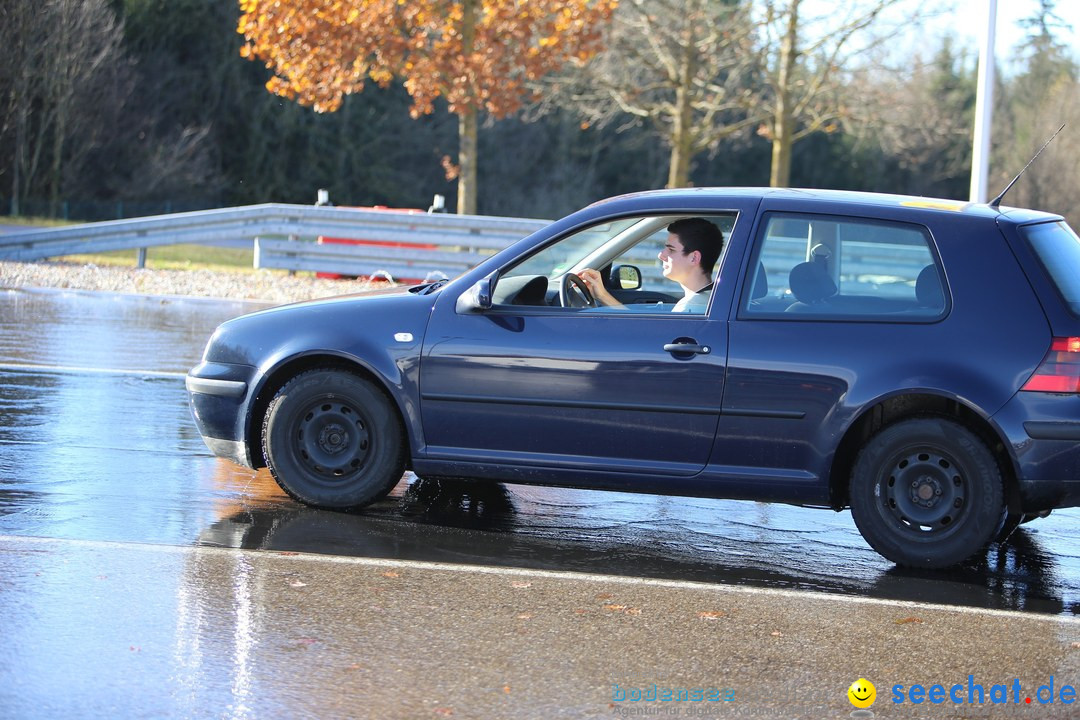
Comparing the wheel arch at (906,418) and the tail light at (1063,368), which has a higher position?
the tail light at (1063,368)

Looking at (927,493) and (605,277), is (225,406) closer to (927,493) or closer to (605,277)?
(605,277)

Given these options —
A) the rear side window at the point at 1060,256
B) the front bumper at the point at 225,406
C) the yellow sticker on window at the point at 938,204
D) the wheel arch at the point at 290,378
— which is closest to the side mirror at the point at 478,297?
the wheel arch at the point at 290,378

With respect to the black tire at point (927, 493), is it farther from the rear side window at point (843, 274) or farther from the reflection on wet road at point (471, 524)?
the rear side window at point (843, 274)

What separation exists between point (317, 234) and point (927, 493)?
1347 cm

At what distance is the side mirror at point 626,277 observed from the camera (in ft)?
23.2

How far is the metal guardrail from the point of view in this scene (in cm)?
1802

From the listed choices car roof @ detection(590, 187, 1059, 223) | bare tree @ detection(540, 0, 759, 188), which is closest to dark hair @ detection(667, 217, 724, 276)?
car roof @ detection(590, 187, 1059, 223)

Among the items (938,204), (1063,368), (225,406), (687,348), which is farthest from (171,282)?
(1063,368)

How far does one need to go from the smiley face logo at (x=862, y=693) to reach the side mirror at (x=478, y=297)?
2552 millimetres

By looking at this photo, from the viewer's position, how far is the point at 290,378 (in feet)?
21.6

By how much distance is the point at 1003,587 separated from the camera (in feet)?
19.0

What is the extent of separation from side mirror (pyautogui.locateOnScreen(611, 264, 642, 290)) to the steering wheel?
1.82ft

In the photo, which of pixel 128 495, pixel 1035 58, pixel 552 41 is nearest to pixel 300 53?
pixel 552 41

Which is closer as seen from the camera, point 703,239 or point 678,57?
point 703,239
